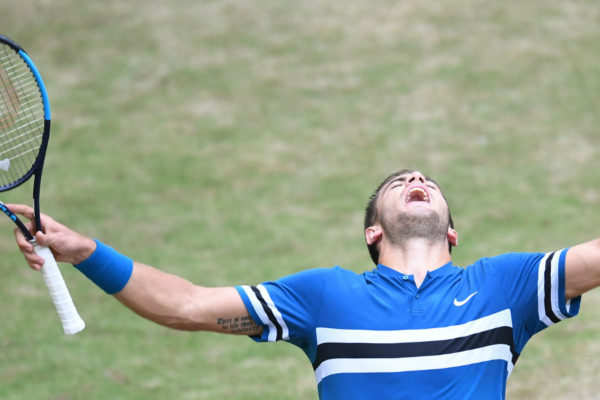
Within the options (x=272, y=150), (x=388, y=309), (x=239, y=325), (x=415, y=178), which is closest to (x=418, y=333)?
(x=388, y=309)

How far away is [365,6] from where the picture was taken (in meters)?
15.1

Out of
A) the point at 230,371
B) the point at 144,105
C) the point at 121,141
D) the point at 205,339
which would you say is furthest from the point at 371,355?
the point at 144,105

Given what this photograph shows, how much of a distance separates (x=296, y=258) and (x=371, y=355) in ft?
19.6

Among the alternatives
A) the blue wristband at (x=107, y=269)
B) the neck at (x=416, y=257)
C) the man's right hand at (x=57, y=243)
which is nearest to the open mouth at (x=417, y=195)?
the neck at (x=416, y=257)

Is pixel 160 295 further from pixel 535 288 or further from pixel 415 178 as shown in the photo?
pixel 535 288

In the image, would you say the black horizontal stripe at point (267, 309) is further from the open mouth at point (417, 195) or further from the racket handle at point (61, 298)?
the open mouth at point (417, 195)

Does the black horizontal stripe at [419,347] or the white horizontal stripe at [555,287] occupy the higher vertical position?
the white horizontal stripe at [555,287]

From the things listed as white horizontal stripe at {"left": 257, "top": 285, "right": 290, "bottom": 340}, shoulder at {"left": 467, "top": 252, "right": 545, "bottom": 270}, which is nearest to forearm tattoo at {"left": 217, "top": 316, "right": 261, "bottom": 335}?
white horizontal stripe at {"left": 257, "top": 285, "right": 290, "bottom": 340}

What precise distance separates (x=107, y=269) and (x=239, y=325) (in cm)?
67

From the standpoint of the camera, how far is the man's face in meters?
4.32

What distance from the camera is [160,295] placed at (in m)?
3.93

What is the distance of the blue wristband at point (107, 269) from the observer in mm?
3820

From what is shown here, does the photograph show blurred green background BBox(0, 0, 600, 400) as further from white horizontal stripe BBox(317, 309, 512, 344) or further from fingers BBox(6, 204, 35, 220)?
fingers BBox(6, 204, 35, 220)

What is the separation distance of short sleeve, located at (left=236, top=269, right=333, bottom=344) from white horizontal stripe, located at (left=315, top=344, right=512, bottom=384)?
0.76 ft
